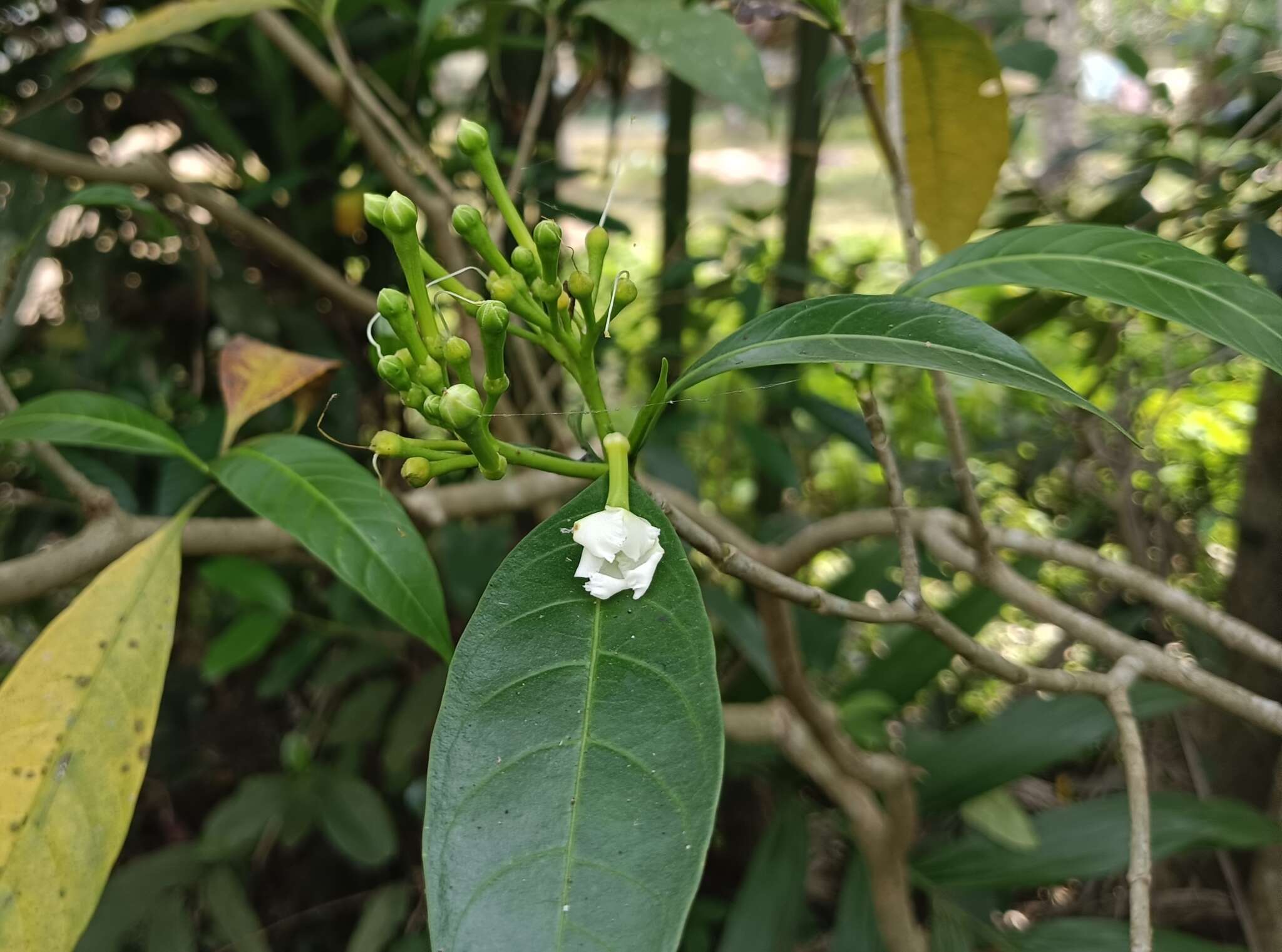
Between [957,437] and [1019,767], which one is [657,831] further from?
[1019,767]

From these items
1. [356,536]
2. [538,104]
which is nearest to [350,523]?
[356,536]

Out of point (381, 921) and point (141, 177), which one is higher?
point (141, 177)

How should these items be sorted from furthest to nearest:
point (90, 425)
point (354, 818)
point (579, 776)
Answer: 1. point (354, 818)
2. point (90, 425)
3. point (579, 776)

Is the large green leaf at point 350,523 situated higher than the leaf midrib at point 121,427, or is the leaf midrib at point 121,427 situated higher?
the leaf midrib at point 121,427

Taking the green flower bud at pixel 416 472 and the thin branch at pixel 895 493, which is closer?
the green flower bud at pixel 416 472

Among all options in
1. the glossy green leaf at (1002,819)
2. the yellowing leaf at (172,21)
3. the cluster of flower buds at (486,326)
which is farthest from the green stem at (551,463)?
the glossy green leaf at (1002,819)

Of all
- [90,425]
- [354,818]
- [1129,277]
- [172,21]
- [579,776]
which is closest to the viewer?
[579,776]

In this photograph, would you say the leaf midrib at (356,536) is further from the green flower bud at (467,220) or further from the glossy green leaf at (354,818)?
the glossy green leaf at (354,818)

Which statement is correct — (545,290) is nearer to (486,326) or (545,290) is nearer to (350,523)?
(486,326)
